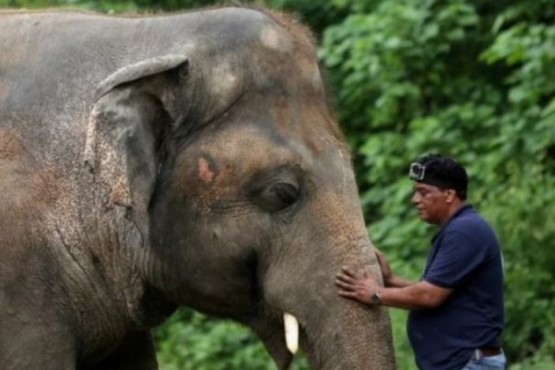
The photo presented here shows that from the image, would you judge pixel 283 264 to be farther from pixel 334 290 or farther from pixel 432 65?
pixel 432 65

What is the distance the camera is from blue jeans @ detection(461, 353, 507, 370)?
7.37 meters

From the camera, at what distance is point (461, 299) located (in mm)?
7352

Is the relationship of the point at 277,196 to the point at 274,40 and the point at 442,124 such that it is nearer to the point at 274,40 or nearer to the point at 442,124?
the point at 274,40

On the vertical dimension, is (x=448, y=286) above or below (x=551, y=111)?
above

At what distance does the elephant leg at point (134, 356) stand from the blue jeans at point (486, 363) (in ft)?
3.90

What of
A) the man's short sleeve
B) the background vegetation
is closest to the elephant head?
the man's short sleeve

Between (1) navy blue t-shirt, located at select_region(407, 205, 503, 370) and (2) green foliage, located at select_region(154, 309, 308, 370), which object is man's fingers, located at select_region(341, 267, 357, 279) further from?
(2) green foliage, located at select_region(154, 309, 308, 370)

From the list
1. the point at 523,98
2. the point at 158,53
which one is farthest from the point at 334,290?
the point at 523,98

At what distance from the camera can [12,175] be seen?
7.04 metres

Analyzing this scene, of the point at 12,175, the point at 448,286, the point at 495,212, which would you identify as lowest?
the point at 495,212

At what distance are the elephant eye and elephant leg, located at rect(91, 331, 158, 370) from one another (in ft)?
2.66

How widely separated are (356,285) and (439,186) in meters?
0.75

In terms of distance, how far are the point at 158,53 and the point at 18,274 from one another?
0.88m

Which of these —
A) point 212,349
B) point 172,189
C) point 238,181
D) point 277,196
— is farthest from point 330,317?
point 212,349
